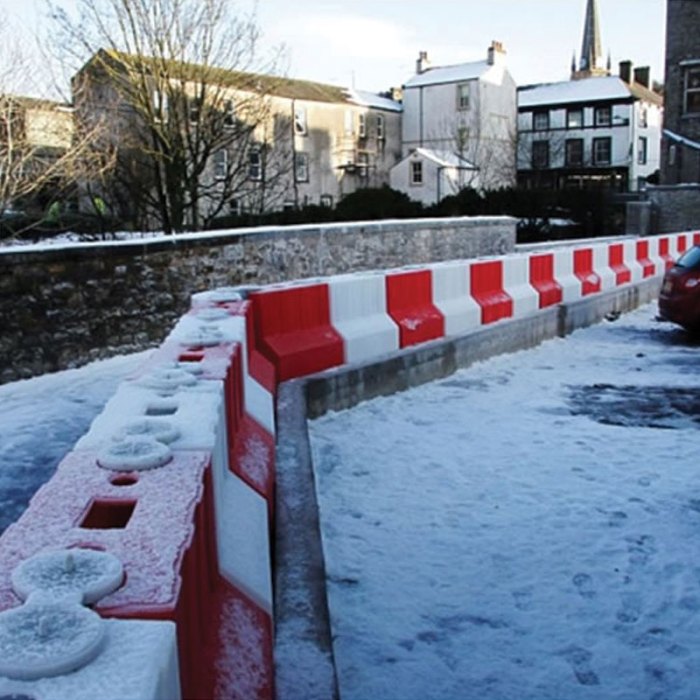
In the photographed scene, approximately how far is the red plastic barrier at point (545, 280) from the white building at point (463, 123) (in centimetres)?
4814

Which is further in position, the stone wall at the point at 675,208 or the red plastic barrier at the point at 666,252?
the stone wall at the point at 675,208

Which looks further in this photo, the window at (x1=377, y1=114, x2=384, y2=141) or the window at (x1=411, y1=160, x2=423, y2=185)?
the window at (x1=377, y1=114, x2=384, y2=141)

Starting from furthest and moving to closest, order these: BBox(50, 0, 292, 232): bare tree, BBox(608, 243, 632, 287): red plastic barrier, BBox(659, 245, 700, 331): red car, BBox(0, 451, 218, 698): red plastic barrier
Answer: BBox(50, 0, 292, 232): bare tree < BBox(608, 243, 632, 287): red plastic barrier < BBox(659, 245, 700, 331): red car < BBox(0, 451, 218, 698): red plastic barrier

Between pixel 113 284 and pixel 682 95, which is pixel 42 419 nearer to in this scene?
pixel 113 284

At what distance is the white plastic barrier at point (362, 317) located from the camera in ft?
19.4

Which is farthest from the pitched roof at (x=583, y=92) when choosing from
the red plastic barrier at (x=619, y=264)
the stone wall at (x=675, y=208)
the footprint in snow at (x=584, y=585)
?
the footprint in snow at (x=584, y=585)

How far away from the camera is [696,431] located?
204 inches

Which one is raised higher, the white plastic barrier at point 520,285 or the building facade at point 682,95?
the building facade at point 682,95

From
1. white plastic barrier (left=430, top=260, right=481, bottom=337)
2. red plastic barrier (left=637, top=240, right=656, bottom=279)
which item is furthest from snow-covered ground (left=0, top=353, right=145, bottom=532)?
red plastic barrier (left=637, top=240, right=656, bottom=279)

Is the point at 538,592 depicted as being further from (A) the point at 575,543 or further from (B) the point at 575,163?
(B) the point at 575,163

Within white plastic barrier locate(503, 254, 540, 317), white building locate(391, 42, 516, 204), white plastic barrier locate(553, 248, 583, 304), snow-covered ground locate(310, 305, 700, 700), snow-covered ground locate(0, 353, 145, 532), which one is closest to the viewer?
snow-covered ground locate(310, 305, 700, 700)

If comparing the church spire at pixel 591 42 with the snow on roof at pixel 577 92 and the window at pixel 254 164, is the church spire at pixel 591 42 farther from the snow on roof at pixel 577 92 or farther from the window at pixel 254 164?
the window at pixel 254 164

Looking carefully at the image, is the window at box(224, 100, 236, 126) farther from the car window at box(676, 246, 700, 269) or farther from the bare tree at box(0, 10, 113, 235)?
the car window at box(676, 246, 700, 269)

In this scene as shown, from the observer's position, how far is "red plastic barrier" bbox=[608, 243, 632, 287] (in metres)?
10.9
